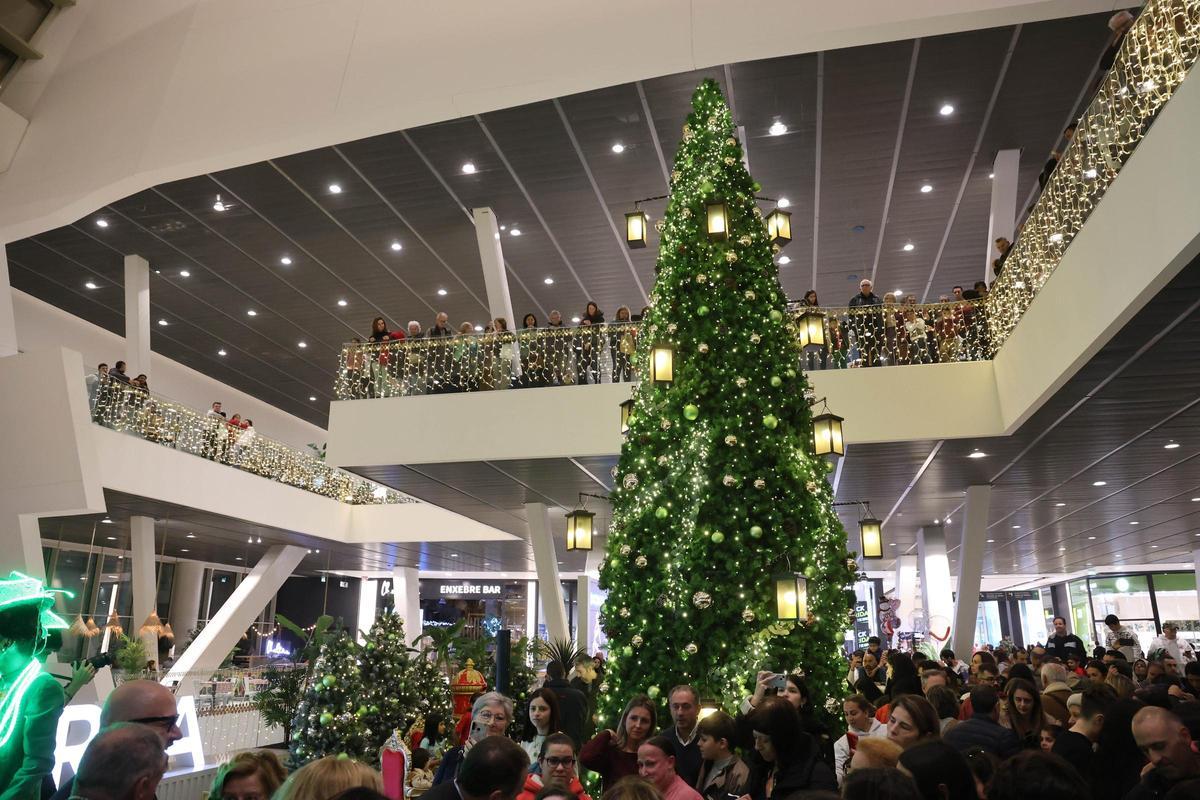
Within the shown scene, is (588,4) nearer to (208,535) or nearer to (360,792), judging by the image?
(360,792)

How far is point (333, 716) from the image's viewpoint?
6.57 meters

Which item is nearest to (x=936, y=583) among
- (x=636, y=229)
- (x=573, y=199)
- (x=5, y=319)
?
(x=573, y=199)

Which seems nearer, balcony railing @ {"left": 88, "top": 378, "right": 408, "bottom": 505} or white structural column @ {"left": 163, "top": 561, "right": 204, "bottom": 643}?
balcony railing @ {"left": 88, "top": 378, "right": 408, "bottom": 505}

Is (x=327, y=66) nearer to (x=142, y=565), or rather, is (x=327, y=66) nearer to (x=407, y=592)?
(x=142, y=565)

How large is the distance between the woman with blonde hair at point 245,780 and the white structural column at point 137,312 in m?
14.8

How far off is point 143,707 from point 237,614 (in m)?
18.4

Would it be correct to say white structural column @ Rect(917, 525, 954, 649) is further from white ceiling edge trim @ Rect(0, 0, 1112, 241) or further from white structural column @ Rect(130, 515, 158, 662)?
white structural column @ Rect(130, 515, 158, 662)

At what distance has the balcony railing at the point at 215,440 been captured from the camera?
14789 millimetres

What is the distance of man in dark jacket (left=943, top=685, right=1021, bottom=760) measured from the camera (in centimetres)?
420

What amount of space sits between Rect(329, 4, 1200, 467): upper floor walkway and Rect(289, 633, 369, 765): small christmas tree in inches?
142

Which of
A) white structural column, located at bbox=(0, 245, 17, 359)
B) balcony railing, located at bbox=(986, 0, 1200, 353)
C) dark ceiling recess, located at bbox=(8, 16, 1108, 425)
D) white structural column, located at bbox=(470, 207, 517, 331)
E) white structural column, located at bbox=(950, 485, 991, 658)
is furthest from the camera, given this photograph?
white structural column, located at bbox=(470, 207, 517, 331)

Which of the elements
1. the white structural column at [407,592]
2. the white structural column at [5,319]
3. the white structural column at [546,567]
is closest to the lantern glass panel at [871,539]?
the white structural column at [546,567]

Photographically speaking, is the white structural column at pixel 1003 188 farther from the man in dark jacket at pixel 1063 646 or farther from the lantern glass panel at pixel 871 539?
the man in dark jacket at pixel 1063 646

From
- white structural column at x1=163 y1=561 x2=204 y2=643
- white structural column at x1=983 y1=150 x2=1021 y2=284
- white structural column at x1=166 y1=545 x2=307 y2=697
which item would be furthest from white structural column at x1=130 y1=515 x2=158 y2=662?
white structural column at x1=983 y1=150 x2=1021 y2=284
